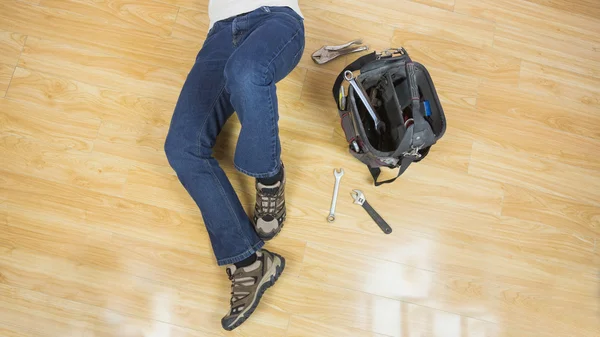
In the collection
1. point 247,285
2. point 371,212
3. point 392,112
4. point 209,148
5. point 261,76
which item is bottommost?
point 247,285

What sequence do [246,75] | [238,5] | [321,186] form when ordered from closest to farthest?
1. [246,75]
2. [238,5]
3. [321,186]

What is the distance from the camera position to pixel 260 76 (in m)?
1.19

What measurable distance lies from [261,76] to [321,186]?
0.48 meters

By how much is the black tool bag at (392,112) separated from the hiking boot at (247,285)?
1.45 ft

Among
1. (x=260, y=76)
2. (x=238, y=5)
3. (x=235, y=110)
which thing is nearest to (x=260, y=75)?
(x=260, y=76)

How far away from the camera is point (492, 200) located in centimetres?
153

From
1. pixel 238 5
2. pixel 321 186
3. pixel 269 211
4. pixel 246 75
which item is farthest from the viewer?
pixel 321 186

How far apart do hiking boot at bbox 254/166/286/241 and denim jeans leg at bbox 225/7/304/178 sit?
0.32ft

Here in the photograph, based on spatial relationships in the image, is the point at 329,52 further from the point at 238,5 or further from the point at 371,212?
the point at 371,212

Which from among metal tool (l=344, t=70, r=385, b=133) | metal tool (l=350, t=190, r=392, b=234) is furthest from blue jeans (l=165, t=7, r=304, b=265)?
metal tool (l=350, t=190, r=392, b=234)

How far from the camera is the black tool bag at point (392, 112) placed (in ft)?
4.27

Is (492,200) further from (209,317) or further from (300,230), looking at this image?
(209,317)

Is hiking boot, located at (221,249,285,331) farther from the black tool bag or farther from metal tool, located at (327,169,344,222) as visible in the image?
the black tool bag

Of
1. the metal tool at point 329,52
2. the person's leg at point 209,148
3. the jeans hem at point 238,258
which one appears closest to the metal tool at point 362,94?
the metal tool at point 329,52
